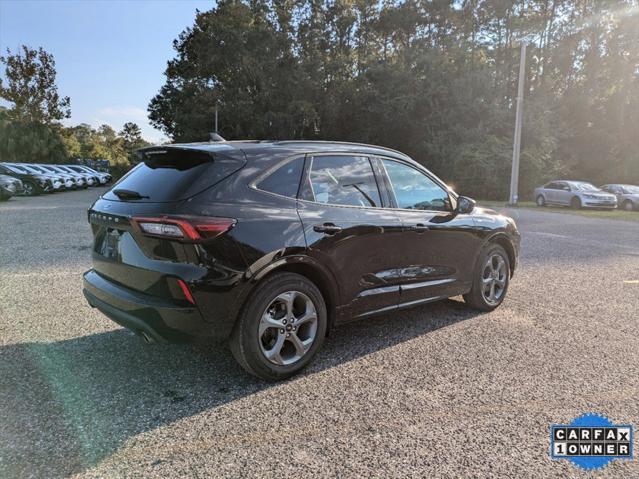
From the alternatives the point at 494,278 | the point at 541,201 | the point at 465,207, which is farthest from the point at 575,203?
the point at 465,207

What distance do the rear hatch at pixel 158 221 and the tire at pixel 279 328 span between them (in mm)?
495

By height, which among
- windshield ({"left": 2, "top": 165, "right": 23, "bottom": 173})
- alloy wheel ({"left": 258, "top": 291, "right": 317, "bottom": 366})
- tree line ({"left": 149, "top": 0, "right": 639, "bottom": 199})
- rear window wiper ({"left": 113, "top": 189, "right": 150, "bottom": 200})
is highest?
tree line ({"left": 149, "top": 0, "right": 639, "bottom": 199})

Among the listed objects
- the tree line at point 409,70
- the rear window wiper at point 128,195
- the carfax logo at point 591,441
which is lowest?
the carfax logo at point 591,441

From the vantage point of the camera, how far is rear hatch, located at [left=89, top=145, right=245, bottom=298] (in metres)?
3.04

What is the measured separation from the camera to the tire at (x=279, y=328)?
3.26 meters

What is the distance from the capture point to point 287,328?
347 cm

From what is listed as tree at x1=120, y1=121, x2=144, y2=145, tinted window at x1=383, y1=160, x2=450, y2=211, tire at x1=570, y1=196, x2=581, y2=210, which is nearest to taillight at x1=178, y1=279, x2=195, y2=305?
tinted window at x1=383, y1=160, x2=450, y2=211

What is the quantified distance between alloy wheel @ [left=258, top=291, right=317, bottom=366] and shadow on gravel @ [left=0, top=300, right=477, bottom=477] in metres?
0.21

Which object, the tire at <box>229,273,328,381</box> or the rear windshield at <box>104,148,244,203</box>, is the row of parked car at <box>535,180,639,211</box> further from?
the rear windshield at <box>104,148,244,203</box>

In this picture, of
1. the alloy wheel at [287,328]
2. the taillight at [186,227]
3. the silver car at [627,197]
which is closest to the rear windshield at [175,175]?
the taillight at [186,227]

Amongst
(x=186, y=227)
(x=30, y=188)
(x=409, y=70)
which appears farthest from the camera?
(x=409, y=70)

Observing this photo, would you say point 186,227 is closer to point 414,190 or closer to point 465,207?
point 414,190

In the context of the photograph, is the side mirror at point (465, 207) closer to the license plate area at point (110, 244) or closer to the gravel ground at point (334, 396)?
the gravel ground at point (334, 396)

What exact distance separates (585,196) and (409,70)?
A: 61.1 feet
